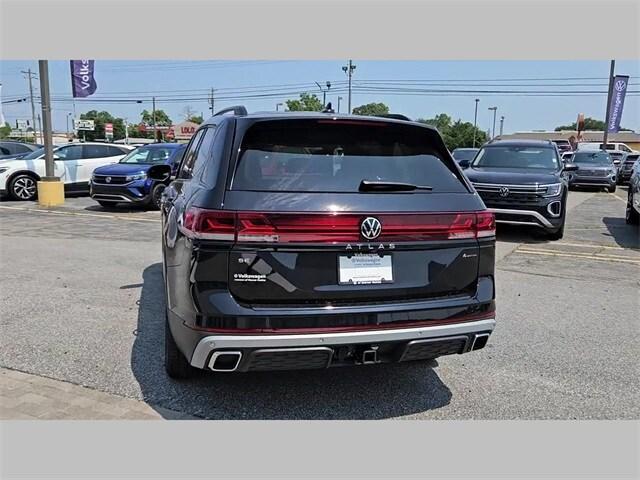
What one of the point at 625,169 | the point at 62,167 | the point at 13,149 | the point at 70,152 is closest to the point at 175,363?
the point at 62,167

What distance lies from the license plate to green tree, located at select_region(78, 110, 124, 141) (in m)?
93.2

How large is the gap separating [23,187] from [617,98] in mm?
34694

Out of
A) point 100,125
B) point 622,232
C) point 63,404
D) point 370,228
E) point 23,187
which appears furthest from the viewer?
point 100,125

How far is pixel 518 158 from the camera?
10336 millimetres

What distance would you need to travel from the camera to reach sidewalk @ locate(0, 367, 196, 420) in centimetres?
322

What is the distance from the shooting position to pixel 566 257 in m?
8.00

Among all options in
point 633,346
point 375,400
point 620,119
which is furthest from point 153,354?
point 620,119

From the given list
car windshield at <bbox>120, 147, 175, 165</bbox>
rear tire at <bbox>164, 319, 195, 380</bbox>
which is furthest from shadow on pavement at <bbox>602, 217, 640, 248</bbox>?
car windshield at <bbox>120, 147, 175, 165</bbox>

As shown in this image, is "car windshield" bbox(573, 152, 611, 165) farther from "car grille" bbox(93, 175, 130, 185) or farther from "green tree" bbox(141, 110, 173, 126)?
"green tree" bbox(141, 110, 173, 126)

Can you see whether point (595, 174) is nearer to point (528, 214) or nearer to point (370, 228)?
point (528, 214)

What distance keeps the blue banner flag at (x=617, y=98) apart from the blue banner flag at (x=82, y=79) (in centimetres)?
3080

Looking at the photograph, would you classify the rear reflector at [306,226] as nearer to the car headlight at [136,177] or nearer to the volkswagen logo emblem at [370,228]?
the volkswagen logo emblem at [370,228]

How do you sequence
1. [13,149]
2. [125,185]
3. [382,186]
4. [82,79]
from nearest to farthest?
[382,186] < [125,185] < [13,149] < [82,79]

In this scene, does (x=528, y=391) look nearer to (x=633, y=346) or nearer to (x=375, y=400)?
(x=375, y=400)
